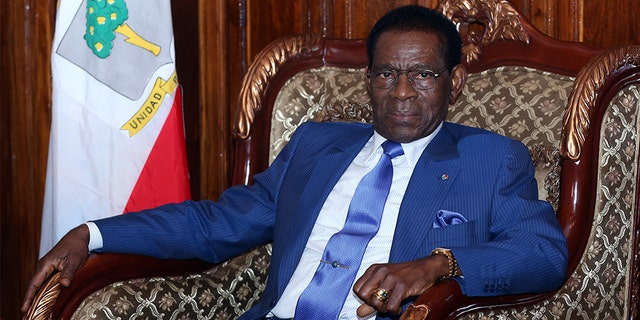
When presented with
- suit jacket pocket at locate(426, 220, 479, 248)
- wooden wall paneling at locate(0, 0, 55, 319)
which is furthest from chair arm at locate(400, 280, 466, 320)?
wooden wall paneling at locate(0, 0, 55, 319)

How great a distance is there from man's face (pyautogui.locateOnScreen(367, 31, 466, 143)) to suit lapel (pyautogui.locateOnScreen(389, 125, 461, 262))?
0.08 meters

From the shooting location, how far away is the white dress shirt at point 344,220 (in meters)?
2.35

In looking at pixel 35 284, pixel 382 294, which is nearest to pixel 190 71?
pixel 35 284

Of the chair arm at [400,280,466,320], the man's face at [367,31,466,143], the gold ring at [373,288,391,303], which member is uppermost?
the man's face at [367,31,466,143]

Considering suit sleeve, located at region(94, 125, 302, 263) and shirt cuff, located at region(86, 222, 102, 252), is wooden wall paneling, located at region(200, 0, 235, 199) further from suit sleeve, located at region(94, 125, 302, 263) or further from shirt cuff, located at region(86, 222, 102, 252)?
shirt cuff, located at region(86, 222, 102, 252)

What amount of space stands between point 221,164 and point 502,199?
5.36 feet

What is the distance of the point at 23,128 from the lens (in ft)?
12.3

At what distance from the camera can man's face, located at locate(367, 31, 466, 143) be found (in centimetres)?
245

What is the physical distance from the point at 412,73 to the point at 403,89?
52 mm

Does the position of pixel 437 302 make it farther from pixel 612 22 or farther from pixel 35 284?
pixel 612 22

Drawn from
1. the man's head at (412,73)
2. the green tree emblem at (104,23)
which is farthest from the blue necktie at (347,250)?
the green tree emblem at (104,23)

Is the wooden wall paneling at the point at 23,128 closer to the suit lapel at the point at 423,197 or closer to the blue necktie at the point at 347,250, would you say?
the blue necktie at the point at 347,250

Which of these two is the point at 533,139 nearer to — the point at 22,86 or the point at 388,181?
the point at 388,181

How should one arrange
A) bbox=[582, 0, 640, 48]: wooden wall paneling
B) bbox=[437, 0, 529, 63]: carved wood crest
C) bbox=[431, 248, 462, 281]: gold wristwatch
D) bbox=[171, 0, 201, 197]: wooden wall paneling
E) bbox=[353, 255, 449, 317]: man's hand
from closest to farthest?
bbox=[353, 255, 449, 317]: man's hand → bbox=[431, 248, 462, 281]: gold wristwatch → bbox=[437, 0, 529, 63]: carved wood crest → bbox=[582, 0, 640, 48]: wooden wall paneling → bbox=[171, 0, 201, 197]: wooden wall paneling
